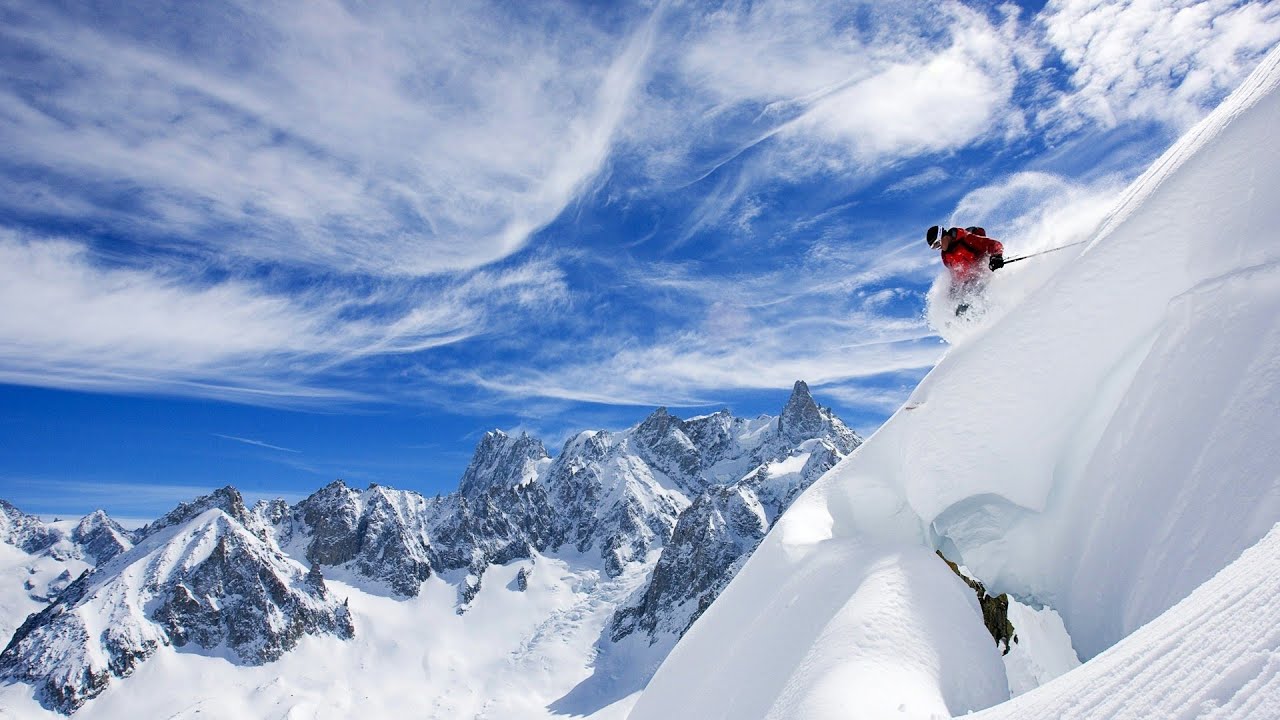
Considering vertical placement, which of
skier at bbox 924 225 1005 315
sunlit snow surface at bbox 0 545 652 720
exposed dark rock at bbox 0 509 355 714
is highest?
exposed dark rock at bbox 0 509 355 714

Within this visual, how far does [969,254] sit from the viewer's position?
13.5m

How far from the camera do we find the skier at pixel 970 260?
13164 millimetres

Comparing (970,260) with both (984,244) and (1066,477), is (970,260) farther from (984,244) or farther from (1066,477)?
(1066,477)

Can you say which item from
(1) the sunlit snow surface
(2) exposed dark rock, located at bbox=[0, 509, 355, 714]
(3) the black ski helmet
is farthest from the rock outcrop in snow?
(3) the black ski helmet

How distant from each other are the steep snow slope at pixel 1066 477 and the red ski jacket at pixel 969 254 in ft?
9.74

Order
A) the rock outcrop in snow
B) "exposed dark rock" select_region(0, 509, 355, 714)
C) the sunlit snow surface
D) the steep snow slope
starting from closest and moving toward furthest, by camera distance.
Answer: the steep snow slope, the sunlit snow surface, "exposed dark rock" select_region(0, 509, 355, 714), the rock outcrop in snow

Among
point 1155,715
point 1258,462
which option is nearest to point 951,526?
point 1258,462

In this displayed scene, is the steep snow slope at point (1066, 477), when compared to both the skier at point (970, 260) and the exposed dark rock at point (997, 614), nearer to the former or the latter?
the exposed dark rock at point (997, 614)

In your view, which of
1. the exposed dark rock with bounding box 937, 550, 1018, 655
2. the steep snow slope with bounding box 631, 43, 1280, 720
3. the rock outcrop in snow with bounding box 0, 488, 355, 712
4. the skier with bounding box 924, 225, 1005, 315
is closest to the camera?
the steep snow slope with bounding box 631, 43, 1280, 720

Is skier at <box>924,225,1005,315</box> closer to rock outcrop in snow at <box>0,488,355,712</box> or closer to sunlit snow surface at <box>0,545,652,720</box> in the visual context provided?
sunlit snow surface at <box>0,545,652,720</box>

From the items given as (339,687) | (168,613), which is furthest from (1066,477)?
(168,613)

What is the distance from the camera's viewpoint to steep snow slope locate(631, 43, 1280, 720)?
20.8ft

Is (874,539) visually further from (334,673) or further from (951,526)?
(334,673)

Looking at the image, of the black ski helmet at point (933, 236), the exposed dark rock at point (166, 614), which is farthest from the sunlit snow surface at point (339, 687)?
the black ski helmet at point (933, 236)
